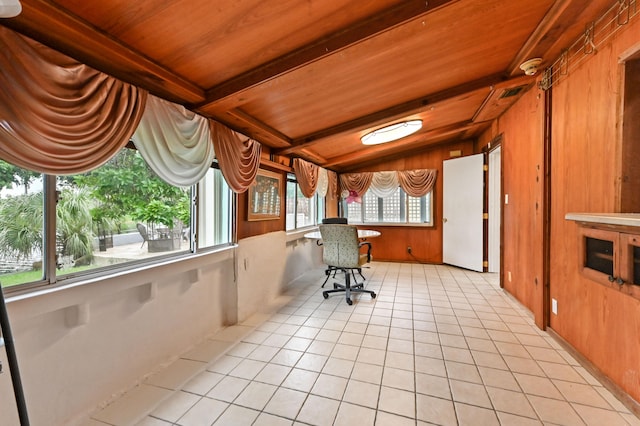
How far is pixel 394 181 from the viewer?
551cm

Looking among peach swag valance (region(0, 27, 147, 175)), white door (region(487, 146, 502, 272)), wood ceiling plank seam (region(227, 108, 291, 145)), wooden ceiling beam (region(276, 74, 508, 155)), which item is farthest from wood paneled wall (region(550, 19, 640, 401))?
peach swag valance (region(0, 27, 147, 175))

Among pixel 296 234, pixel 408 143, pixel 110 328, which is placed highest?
pixel 408 143

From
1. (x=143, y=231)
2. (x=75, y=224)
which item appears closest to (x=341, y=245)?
(x=143, y=231)

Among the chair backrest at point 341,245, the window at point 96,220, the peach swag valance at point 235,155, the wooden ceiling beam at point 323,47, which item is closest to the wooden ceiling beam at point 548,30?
the wooden ceiling beam at point 323,47

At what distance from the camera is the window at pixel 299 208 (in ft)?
14.0

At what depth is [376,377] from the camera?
1.83 metres

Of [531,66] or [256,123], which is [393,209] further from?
[256,123]

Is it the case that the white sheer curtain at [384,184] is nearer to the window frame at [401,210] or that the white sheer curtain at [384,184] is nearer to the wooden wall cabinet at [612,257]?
the window frame at [401,210]

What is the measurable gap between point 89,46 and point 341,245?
266 cm

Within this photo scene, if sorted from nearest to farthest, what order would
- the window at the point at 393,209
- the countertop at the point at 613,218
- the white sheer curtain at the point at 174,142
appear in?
1. the countertop at the point at 613,218
2. the white sheer curtain at the point at 174,142
3. the window at the point at 393,209

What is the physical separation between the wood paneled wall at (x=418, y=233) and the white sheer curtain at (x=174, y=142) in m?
4.21

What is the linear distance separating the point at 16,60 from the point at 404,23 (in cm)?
186

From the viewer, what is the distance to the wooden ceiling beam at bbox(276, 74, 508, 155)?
8.80 feet

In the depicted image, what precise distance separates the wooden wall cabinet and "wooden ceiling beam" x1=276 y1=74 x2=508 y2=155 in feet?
5.58
